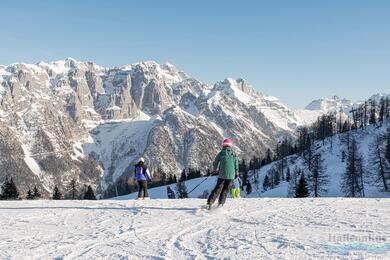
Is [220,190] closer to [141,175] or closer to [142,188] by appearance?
[141,175]

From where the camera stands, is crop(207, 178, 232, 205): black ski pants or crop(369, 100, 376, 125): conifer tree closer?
crop(207, 178, 232, 205): black ski pants

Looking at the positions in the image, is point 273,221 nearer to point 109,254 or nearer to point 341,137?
point 109,254

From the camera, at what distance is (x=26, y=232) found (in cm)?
1398

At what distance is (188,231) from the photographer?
13.4m

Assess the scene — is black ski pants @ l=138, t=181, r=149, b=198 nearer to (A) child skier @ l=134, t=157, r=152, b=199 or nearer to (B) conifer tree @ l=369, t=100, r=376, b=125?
(A) child skier @ l=134, t=157, r=152, b=199

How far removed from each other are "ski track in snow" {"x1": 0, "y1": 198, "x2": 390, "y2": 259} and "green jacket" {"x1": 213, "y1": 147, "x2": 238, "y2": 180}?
1.28 m

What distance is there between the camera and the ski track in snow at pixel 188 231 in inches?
424

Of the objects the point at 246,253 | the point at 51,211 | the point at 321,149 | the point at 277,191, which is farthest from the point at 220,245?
the point at 321,149

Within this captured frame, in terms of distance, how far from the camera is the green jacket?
17900 millimetres

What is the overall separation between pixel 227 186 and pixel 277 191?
89.1 meters

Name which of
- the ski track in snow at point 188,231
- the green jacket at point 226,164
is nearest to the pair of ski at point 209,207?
the ski track in snow at point 188,231

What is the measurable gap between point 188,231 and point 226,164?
497 cm

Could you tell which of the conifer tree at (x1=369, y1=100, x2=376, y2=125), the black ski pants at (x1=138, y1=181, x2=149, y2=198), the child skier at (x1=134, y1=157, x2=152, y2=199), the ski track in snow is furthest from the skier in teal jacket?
the conifer tree at (x1=369, y1=100, x2=376, y2=125)

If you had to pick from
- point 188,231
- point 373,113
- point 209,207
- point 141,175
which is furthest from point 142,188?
point 373,113
